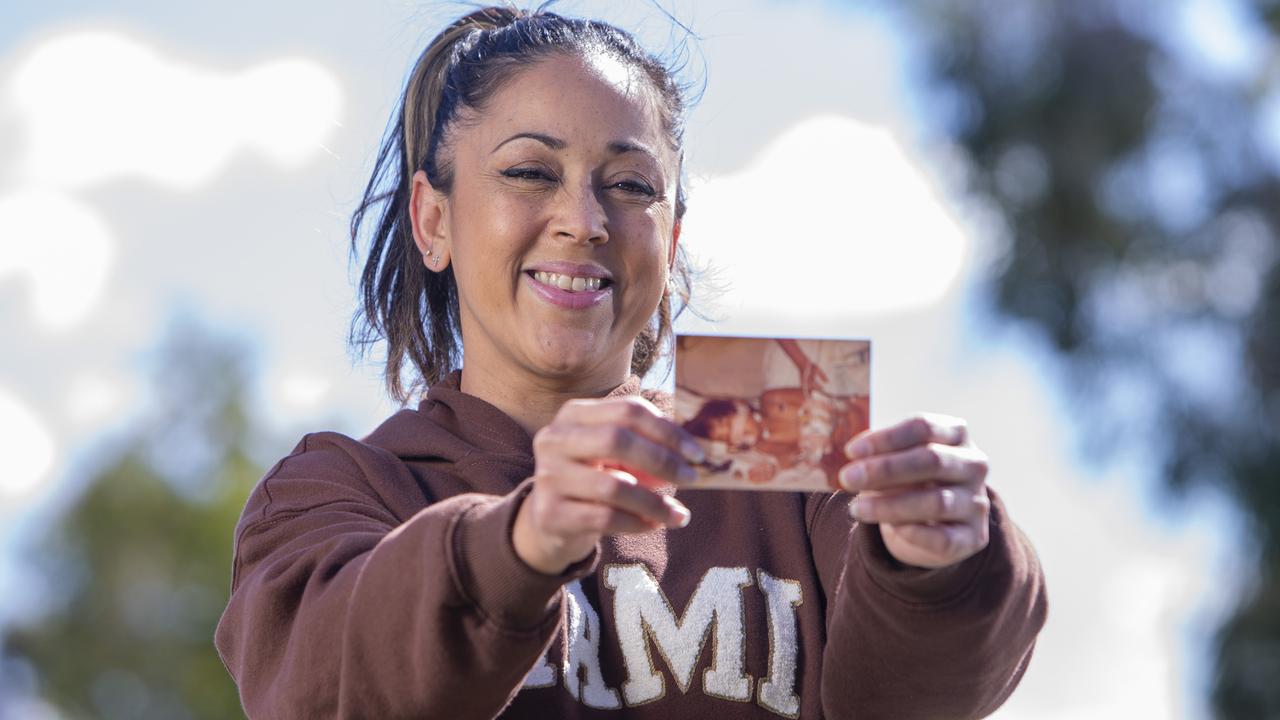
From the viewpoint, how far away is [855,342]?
9.10 ft

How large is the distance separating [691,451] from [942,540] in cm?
42

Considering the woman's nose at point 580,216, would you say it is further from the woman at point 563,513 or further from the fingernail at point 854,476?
the fingernail at point 854,476

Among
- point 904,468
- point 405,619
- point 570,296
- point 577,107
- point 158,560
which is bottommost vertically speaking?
point 158,560

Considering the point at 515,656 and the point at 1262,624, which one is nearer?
the point at 515,656

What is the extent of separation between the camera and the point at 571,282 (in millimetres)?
3576

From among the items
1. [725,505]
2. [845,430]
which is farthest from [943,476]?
[725,505]

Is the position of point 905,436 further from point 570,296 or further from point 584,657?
point 570,296

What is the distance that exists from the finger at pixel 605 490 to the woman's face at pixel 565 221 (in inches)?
44.9

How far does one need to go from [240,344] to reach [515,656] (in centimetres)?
3851

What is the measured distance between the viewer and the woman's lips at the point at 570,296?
3572 millimetres

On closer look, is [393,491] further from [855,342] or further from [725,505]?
[855,342]

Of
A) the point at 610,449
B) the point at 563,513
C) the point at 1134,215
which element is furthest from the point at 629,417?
the point at 1134,215

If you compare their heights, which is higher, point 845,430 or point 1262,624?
point 845,430

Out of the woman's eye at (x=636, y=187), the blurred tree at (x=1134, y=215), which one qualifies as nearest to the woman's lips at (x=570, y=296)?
the woman's eye at (x=636, y=187)
